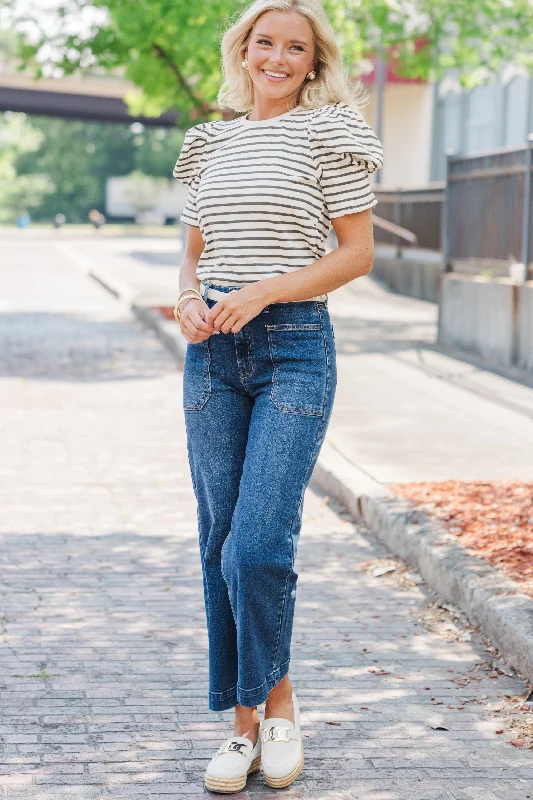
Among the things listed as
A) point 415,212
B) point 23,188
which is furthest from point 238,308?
point 23,188

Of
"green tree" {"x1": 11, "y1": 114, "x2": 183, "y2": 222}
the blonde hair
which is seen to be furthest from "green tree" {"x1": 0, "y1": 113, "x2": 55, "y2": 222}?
the blonde hair

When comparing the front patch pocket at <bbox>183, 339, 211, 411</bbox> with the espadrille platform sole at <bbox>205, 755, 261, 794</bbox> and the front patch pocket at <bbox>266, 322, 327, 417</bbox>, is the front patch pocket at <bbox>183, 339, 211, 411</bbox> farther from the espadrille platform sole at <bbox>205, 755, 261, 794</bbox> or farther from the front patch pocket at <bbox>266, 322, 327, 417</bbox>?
the espadrille platform sole at <bbox>205, 755, 261, 794</bbox>

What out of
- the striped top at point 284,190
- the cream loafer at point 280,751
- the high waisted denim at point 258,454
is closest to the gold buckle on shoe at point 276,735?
the cream loafer at point 280,751

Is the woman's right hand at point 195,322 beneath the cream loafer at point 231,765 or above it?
above

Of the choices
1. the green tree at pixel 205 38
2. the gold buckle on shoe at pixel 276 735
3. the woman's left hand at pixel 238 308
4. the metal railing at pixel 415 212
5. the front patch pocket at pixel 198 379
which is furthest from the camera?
the metal railing at pixel 415 212

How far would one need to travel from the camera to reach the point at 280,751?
3.71 metres

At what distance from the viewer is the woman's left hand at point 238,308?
3.45 metres

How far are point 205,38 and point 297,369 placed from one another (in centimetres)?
1264

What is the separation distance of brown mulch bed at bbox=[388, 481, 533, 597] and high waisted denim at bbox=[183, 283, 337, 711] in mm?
1816

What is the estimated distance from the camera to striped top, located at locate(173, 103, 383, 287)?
3529 millimetres

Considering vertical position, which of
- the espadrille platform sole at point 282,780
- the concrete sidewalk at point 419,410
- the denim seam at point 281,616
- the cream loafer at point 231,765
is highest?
the denim seam at point 281,616

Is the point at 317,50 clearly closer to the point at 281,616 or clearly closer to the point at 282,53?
the point at 282,53

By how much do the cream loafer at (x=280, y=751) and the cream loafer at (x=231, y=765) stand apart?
5 cm

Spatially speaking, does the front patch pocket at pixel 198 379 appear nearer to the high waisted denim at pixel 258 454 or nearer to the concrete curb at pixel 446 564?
the high waisted denim at pixel 258 454
